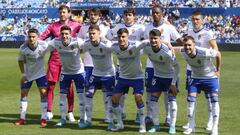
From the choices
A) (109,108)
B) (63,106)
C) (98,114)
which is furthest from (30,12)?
(109,108)

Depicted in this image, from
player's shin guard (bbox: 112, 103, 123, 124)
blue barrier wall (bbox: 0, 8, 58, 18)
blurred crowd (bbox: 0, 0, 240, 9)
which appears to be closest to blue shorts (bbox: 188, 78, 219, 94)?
player's shin guard (bbox: 112, 103, 123, 124)

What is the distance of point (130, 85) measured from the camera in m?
10.4

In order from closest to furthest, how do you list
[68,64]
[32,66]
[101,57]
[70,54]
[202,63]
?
[202,63] → [101,57] → [70,54] → [68,64] → [32,66]

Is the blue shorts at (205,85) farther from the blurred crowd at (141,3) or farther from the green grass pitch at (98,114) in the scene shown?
the blurred crowd at (141,3)

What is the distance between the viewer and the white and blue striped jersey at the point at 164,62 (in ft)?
33.0

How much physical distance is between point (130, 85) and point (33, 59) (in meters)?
2.47

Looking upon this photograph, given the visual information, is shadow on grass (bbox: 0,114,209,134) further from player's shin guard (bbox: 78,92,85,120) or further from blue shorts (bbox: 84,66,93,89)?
blue shorts (bbox: 84,66,93,89)

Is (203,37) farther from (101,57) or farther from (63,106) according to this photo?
(63,106)

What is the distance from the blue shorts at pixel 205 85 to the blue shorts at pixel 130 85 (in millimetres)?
1073

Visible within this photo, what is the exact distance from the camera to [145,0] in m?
52.5

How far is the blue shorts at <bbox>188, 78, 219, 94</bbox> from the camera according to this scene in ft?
32.8

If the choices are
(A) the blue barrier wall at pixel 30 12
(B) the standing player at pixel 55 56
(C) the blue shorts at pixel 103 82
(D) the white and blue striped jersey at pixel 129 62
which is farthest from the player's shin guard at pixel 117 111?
(A) the blue barrier wall at pixel 30 12

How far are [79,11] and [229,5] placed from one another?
15.9 metres

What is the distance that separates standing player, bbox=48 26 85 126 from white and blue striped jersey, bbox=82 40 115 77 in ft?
0.87
